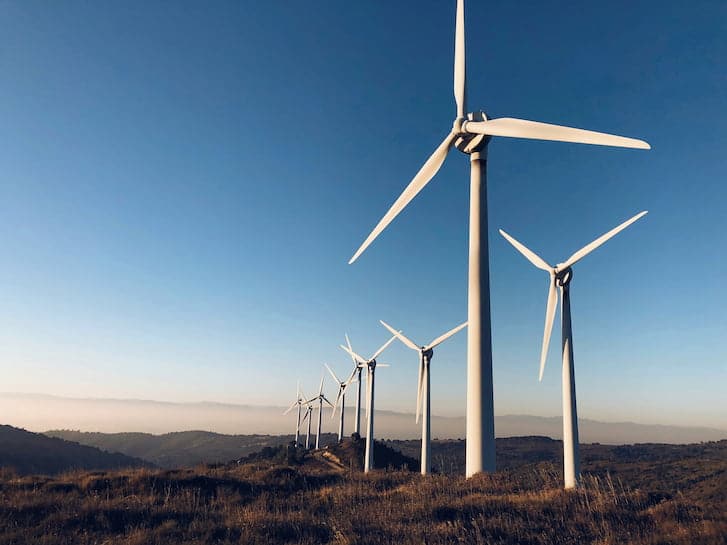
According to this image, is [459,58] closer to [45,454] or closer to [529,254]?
[529,254]

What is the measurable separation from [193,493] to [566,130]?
25699 millimetres

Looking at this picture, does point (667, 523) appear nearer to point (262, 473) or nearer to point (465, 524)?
point (465, 524)

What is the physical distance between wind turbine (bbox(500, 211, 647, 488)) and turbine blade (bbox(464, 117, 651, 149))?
35.6ft

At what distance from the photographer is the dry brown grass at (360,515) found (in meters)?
13.4

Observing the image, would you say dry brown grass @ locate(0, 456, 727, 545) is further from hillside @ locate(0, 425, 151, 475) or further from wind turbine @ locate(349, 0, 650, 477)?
hillside @ locate(0, 425, 151, 475)

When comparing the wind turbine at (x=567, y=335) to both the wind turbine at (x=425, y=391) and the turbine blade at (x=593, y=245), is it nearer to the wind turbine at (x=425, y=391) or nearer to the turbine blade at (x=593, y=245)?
the turbine blade at (x=593, y=245)

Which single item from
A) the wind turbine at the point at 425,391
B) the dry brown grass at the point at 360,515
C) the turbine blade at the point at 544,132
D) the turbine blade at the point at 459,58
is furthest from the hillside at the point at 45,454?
the turbine blade at the point at 544,132

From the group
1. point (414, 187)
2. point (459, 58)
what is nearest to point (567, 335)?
point (414, 187)

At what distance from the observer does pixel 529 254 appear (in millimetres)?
38562

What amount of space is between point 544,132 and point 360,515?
2072cm

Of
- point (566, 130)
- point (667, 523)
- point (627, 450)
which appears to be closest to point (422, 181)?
point (566, 130)

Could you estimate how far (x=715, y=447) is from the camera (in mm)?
187000

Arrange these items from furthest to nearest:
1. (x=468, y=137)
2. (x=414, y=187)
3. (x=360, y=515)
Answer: (x=414, y=187) → (x=468, y=137) → (x=360, y=515)

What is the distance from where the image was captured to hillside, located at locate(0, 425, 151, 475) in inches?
5017
